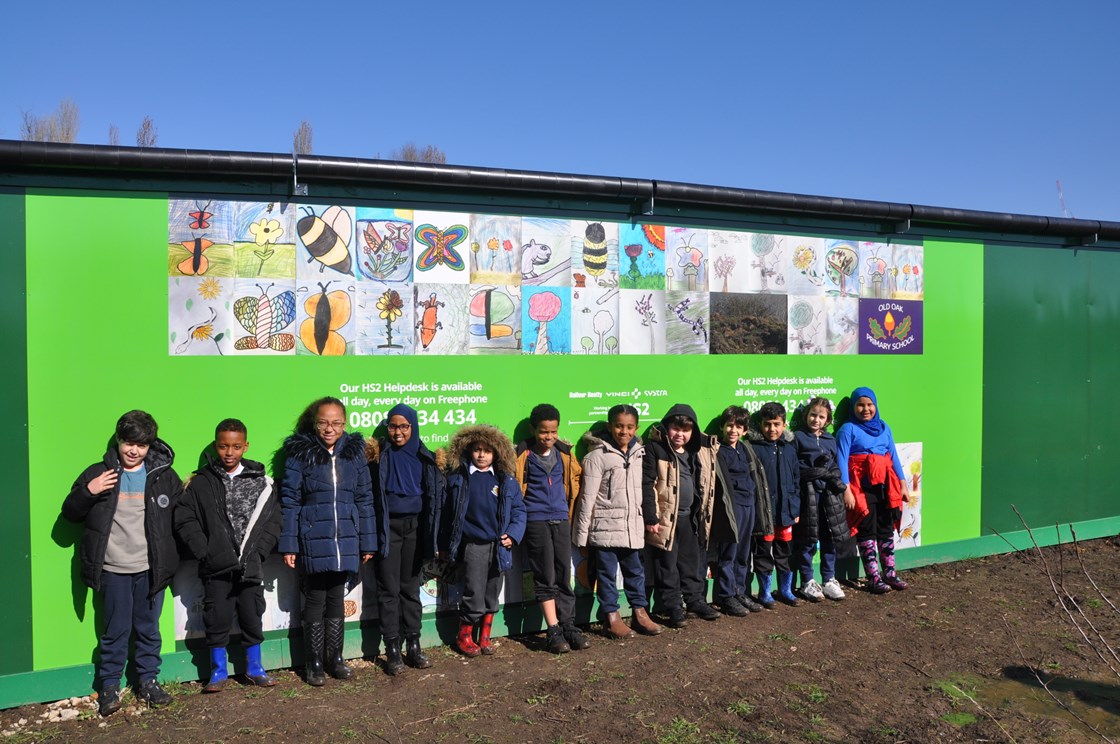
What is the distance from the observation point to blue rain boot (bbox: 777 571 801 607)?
7.44 m

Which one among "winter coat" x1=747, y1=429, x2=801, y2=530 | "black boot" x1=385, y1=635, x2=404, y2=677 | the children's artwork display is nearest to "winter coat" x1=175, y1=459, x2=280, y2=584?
the children's artwork display

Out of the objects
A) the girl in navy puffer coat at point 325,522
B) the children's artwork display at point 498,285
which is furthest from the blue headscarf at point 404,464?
the children's artwork display at point 498,285

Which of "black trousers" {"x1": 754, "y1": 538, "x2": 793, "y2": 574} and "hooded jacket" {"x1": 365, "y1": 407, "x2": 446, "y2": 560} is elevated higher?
"hooded jacket" {"x1": 365, "y1": 407, "x2": 446, "y2": 560}

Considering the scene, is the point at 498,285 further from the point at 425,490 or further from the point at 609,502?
the point at 609,502

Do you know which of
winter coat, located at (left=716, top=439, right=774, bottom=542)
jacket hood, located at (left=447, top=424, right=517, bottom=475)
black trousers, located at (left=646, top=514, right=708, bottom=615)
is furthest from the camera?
winter coat, located at (left=716, top=439, right=774, bottom=542)

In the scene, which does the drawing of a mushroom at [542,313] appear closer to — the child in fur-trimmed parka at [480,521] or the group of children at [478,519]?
the group of children at [478,519]

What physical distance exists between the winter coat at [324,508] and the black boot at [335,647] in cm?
42

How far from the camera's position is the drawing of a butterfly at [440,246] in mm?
6312

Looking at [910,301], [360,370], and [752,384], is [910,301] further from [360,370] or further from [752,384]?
[360,370]

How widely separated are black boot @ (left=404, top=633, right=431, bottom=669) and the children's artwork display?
2085mm

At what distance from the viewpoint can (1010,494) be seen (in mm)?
8898

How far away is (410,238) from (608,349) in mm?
1854

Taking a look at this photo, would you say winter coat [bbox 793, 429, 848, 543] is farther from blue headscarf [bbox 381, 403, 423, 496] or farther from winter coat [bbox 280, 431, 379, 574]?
winter coat [bbox 280, 431, 379, 574]

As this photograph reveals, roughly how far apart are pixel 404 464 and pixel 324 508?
654 mm
